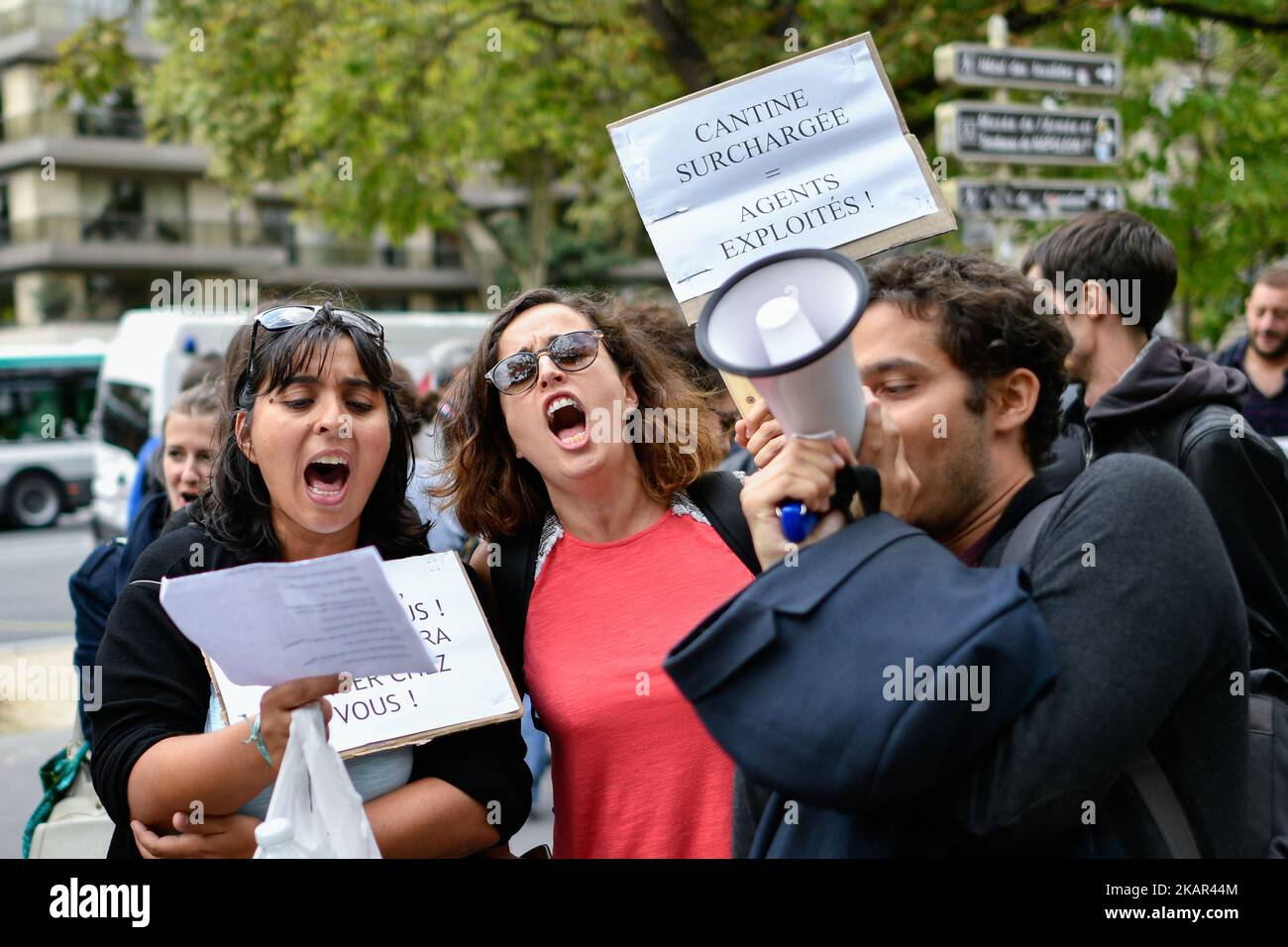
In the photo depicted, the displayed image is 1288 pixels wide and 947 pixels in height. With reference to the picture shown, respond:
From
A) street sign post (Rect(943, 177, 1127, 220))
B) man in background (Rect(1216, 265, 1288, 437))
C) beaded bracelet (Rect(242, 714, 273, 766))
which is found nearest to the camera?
beaded bracelet (Rect(242, 714, 273, 766))

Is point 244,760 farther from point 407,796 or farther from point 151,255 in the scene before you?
point 151,255

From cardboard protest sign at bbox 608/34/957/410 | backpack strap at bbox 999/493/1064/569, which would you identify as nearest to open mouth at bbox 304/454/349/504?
cardboard protest sign at bbox 608/34/957/410

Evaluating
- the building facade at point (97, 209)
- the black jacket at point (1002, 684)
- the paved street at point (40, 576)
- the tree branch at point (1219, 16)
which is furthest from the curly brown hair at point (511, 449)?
the building facade at point (97, 209)

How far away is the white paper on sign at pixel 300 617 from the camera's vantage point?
1.68 meters

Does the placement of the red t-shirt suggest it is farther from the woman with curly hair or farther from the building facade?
the building facade

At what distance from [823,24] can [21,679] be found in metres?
7.24

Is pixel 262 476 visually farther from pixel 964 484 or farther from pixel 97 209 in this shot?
pixel 97 209

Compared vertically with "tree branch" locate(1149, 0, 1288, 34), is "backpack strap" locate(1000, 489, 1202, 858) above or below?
below

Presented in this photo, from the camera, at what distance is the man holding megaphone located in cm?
139

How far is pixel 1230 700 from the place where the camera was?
1.54 m

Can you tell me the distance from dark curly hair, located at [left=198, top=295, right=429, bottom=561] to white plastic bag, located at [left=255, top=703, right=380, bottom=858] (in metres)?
0.56

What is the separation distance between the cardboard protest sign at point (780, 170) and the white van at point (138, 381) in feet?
33.5

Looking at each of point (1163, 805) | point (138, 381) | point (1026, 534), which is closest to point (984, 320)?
point (1026, 534)

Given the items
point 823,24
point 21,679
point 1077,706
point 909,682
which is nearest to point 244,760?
point 909,682
